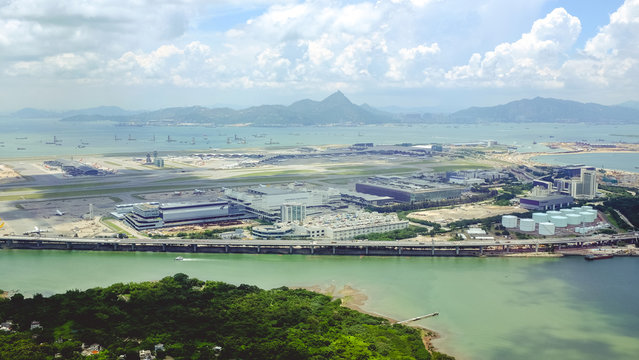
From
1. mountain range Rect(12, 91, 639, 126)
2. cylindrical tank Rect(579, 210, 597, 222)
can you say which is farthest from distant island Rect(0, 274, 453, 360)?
mountain range Rect(12, 91, 639, 126)

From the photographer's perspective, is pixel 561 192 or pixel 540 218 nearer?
pixel 540 218

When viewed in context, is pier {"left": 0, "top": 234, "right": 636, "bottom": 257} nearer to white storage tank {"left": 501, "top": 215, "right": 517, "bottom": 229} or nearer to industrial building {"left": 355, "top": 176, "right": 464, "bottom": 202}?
white storage tank {"left": 501, "top": 215, "right": 517, "bottom": 229}

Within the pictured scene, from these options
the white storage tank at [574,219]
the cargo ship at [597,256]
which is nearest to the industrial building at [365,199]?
the white storage tank at [574,219]

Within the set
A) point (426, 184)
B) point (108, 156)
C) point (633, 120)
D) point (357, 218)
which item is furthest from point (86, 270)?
point (633, 120)

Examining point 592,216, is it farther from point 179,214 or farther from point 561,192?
point 179,214

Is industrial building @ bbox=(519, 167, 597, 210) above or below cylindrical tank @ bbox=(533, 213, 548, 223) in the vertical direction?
above

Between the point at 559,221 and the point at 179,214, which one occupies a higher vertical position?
the point at 179,214

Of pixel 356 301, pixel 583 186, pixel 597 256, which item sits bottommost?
pixel 356 301

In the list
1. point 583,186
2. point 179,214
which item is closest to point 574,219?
point 583,186
